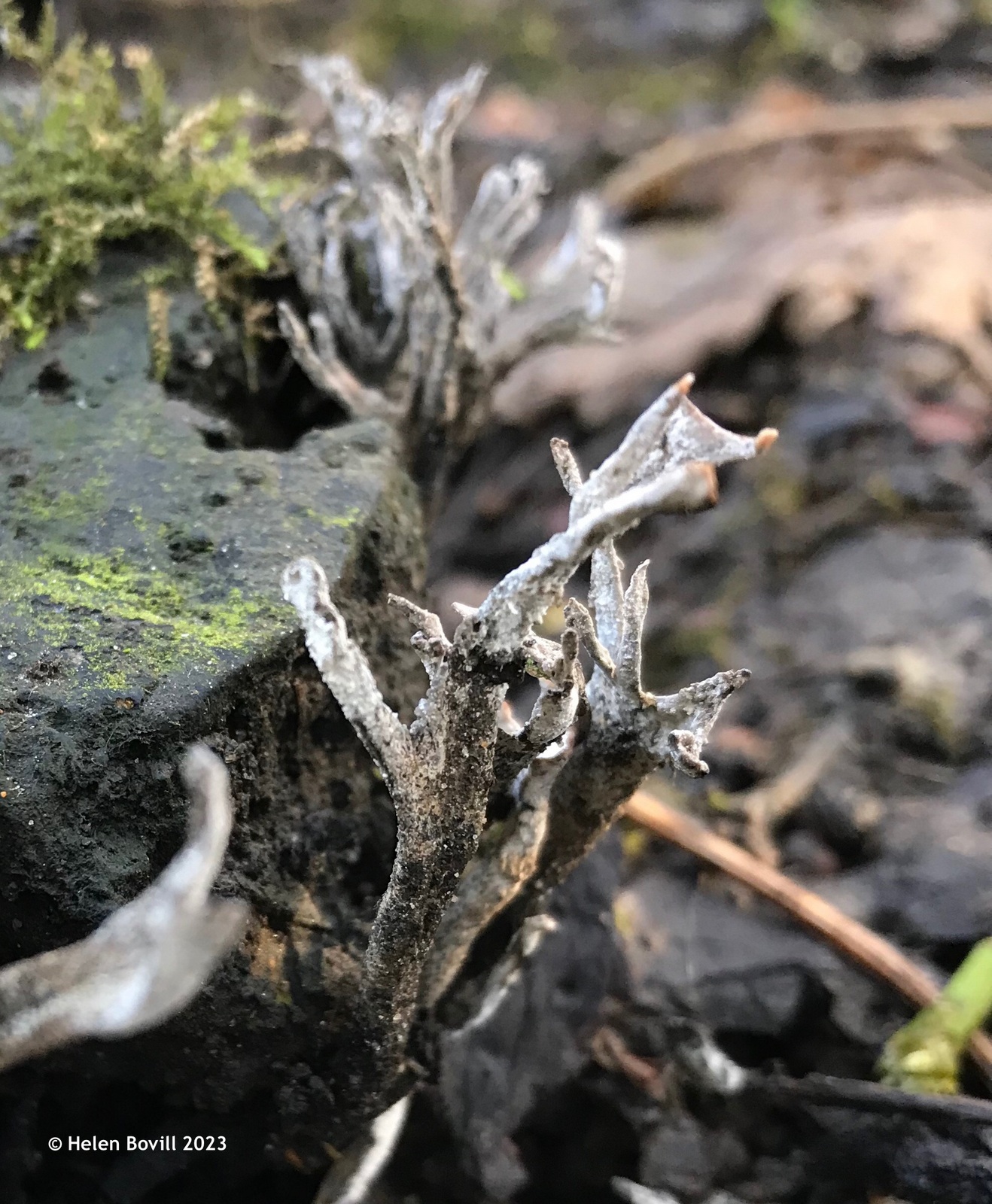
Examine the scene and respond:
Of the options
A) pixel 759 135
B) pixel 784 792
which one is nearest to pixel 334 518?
pixel 784 792

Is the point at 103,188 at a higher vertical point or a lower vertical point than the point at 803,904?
higher

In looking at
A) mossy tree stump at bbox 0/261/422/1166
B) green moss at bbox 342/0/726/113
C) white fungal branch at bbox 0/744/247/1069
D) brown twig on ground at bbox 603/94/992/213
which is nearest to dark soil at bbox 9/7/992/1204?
mossy tree stump at bbox 0/261/422/1166

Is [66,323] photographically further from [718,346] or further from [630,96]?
[630,96]

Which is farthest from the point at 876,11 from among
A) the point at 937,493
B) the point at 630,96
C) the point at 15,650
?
the point at 15,650

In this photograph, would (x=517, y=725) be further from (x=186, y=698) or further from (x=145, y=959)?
(x=145, y=959)

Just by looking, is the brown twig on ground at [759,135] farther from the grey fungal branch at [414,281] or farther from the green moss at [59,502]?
the green moss at [59,502]

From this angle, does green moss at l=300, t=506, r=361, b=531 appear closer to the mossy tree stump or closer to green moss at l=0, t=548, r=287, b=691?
the mossy tree stump

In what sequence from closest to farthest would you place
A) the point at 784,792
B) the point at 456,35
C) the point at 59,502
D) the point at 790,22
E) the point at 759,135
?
the point at 59,502, the point at 784,792, the point at 759,135, the point at 790,22, the point at 456,35
